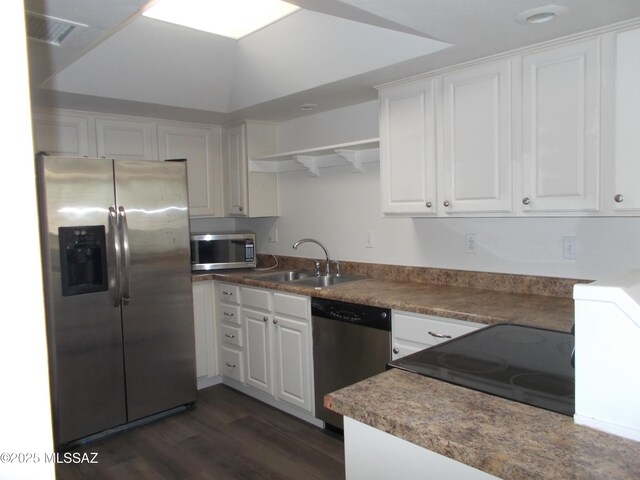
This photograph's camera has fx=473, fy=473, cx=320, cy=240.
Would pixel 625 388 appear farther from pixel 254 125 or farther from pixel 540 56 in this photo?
pixel 254 125

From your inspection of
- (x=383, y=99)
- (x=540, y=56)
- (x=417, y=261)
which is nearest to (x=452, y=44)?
(x=540, y=56)

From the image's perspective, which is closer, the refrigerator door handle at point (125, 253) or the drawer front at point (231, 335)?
the refrigerator door handle at point (125, 253)

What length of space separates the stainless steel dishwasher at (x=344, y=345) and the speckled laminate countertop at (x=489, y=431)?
4.35 ft

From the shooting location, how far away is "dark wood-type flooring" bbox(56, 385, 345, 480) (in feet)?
8.43

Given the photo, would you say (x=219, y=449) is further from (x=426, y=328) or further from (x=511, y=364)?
Answer: (x=511, y=364)

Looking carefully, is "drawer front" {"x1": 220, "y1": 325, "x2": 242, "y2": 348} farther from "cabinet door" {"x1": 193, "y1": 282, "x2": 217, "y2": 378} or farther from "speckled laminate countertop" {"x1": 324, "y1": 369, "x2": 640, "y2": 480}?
"speckled laminate countertop" {"x1": 324, "y1": 369, "x2": 640, "y2": 480}

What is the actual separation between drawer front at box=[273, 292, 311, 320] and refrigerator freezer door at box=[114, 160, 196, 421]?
66 centimetres

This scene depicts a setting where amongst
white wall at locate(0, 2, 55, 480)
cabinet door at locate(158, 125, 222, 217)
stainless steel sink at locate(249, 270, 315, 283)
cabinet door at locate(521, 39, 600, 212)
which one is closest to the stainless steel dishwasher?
stainless steel sink at locate(249, 270, 315, 283)

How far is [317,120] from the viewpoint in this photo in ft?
12.3

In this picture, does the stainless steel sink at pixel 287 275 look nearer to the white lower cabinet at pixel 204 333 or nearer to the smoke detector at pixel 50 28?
the white lower cabinet at pixel 204 333

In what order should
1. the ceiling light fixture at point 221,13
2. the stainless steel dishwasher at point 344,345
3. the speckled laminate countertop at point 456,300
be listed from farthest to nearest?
the ceiling light fixture at point 221,13
the stainless steel dishwasher at point 344,345
the speckled laminate countertop at point 456,300

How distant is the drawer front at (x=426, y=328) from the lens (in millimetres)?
2221

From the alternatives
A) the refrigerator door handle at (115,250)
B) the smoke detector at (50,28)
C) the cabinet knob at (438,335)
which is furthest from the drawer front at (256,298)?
the smoke detector at (50,28)

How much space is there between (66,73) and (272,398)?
253 centimetres
